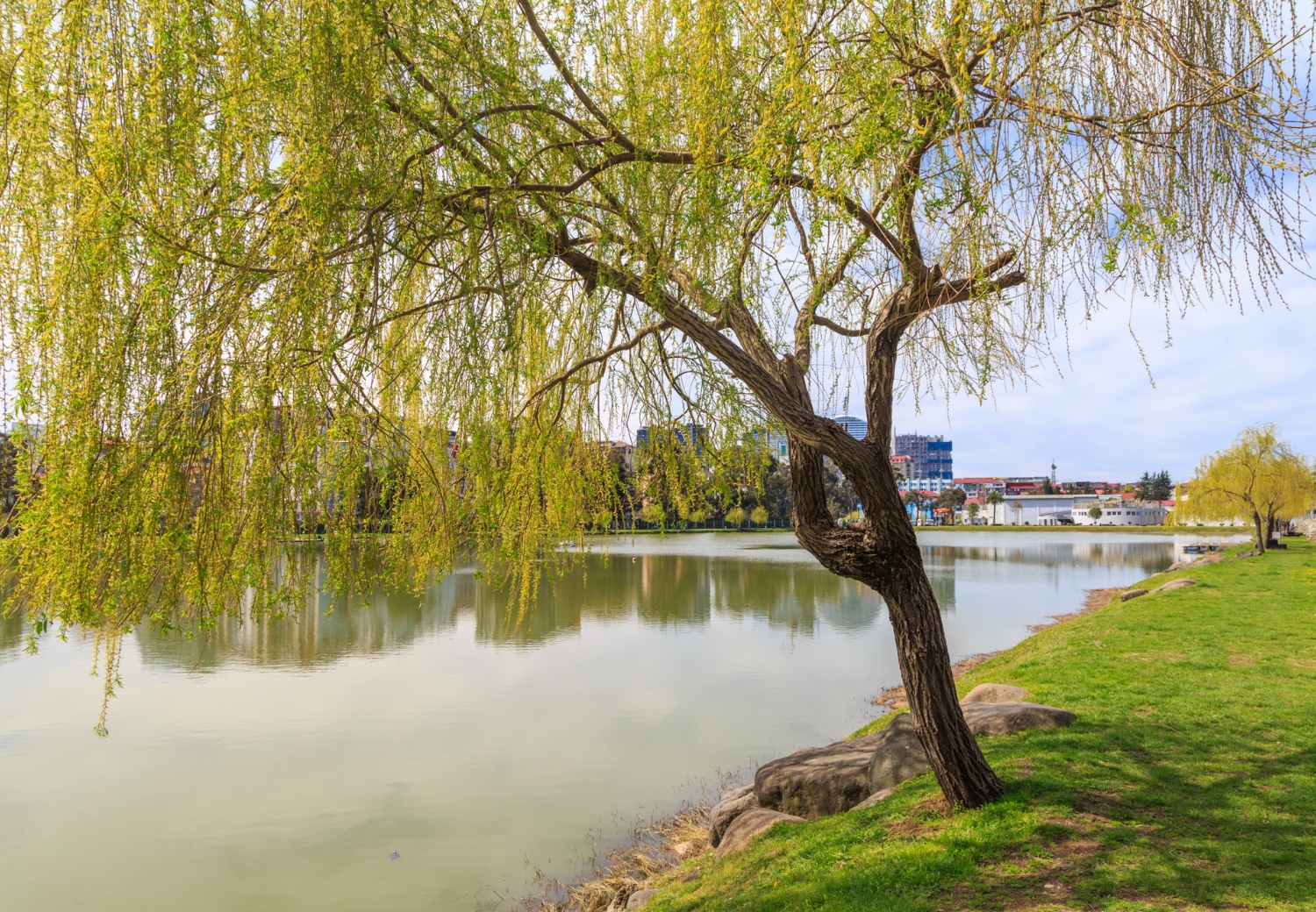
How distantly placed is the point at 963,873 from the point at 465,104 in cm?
371

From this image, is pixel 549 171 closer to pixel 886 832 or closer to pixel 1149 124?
pixel 1149 124

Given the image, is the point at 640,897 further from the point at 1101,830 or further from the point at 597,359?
the point at 597,359

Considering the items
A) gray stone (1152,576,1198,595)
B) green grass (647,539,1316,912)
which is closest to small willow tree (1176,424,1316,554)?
gray stone (1152,576,1198,595)

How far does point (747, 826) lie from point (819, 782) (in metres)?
0.54

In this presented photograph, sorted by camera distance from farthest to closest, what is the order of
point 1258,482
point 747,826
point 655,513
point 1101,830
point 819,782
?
point 1258,482
point 819,782
point 747,826
point 655,513
point 1101,830

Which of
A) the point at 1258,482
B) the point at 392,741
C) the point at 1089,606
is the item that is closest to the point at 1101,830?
the point at 392,741

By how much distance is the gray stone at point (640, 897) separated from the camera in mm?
4473

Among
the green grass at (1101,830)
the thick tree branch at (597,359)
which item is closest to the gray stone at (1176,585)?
the green grass at (1101,830)

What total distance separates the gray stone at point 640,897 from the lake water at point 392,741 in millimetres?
931

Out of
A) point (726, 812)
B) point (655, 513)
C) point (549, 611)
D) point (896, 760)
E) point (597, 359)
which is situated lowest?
point (549, 611)

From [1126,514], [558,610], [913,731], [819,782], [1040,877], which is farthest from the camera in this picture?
[1126,514]

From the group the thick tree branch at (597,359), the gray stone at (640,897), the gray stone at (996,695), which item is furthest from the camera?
the gray stone at (996,695)

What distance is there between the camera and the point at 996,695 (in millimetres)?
6340

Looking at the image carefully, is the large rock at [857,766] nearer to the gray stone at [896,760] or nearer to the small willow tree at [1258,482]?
the gray stone at [896,760]
